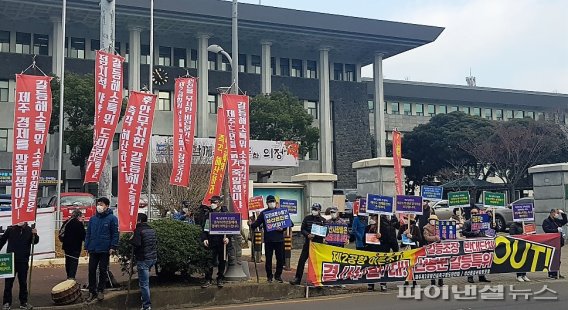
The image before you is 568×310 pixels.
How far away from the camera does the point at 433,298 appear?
38.5 feet

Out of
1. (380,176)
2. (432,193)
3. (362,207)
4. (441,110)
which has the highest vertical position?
(441,110)

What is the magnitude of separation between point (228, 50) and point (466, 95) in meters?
27.9

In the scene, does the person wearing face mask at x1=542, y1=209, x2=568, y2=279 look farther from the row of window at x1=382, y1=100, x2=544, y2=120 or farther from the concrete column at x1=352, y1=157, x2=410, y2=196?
the row of window at x1=382, y1=100, x2=544, y2=120

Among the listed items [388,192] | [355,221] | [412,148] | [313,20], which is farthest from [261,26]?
[355,221]

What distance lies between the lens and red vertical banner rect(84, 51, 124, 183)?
1365cm

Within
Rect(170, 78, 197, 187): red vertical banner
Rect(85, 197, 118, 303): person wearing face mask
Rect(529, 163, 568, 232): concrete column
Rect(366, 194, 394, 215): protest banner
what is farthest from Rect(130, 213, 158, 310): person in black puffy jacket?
Rect(529, 163, 568, 232): concrete column

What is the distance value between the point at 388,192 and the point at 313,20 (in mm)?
29131

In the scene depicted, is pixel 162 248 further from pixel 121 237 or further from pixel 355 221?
pixel 355 221

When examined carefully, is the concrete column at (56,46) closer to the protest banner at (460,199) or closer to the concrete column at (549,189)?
the concrete column at (549,189)

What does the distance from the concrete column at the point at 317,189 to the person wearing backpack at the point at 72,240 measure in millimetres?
11754

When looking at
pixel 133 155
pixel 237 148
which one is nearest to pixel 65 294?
pixel 133 155

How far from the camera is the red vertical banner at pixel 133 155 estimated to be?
40.8 ft

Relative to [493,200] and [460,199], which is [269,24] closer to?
[460,199]

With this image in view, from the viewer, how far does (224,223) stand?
473 inches
